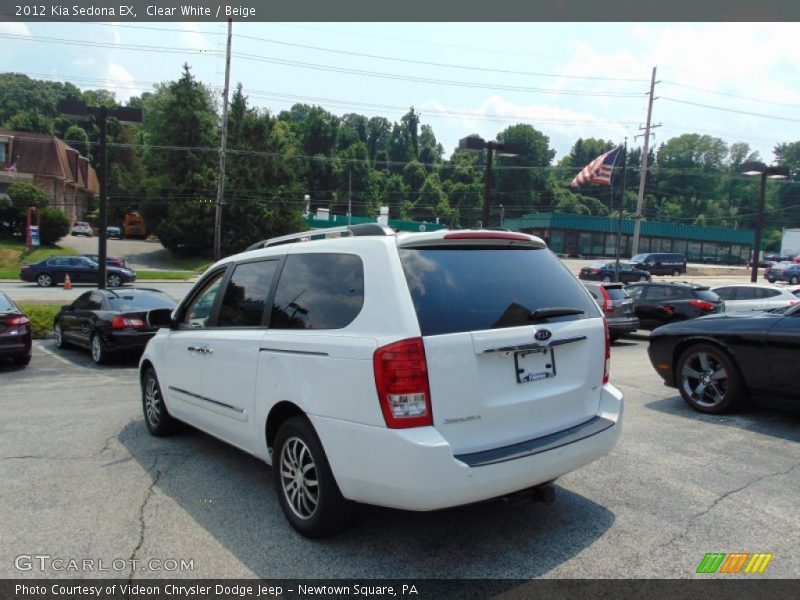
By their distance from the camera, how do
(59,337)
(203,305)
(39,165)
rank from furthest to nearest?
(39,165) < (59,337) < (203,305)

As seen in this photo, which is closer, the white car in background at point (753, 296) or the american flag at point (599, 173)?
the white car in background at point (753, 296)

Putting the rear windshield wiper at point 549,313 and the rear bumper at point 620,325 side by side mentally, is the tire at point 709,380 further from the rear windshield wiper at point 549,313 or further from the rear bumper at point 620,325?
the rear bumper at point 620,325

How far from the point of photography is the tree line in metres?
45.9

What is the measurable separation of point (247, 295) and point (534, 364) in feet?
7.39

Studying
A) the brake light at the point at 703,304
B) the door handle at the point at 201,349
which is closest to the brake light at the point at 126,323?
the door handle at the point at 201,349

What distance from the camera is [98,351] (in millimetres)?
10805

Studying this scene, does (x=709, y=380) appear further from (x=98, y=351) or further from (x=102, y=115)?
(x=102, y=115)

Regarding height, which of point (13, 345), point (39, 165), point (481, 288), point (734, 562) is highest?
point (39, 165)

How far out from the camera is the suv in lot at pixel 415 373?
307cm

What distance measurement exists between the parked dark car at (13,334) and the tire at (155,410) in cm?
541

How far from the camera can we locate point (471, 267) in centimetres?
356

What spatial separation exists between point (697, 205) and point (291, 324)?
5164 inches

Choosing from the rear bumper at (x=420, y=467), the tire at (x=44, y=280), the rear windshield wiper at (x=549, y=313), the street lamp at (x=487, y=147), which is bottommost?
the tire at (x=44, y=280)

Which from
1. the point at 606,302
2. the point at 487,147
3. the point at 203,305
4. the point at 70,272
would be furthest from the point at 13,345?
the point at 70,272
